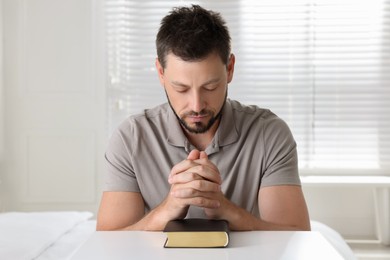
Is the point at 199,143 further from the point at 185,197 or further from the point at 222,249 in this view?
the point at 222,249

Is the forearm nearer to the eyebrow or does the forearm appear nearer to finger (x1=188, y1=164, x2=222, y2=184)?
finger (x1=188, y1=164, x2=222, y2=184)

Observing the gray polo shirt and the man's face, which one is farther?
the gray polo shirt

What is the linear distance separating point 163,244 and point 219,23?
0.74 meters

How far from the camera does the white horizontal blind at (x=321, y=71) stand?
4.27 metres

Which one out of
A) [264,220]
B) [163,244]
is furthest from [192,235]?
[264,220]

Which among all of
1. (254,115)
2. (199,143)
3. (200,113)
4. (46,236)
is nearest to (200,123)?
(200,113)

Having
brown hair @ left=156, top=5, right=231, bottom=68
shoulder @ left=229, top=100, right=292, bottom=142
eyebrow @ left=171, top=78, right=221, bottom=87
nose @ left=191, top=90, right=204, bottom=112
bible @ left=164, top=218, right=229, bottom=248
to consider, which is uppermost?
brown hair @ left=156, top=5, right=231, bottom=68

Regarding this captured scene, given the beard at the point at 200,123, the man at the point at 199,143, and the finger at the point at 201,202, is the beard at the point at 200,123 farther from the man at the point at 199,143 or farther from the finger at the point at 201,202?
the finger at the point at 201,202

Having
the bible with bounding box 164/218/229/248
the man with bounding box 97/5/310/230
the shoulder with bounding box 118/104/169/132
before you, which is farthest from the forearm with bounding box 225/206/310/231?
the shoulder with bounding box 118/104/169/132

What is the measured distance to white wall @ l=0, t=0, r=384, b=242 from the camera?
4344 mm

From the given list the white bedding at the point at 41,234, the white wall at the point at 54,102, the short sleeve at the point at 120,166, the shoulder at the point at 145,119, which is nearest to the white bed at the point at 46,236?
the white bedding at the point at 41,234

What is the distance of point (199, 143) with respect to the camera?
1838 mm

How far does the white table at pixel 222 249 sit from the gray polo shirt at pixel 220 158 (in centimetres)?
44

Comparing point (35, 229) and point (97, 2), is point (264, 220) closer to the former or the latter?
point (35, 229)
